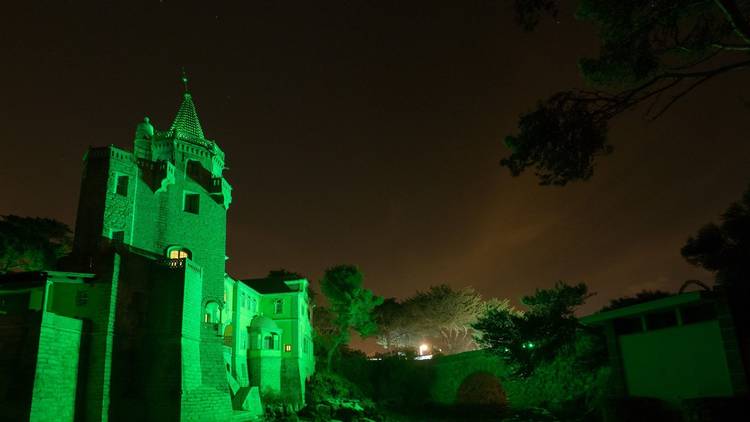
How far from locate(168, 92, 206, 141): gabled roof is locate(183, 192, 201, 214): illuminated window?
13.5 feet

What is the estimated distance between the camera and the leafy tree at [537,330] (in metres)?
24.5

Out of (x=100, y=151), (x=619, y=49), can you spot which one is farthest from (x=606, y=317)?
(x=100, y=151)

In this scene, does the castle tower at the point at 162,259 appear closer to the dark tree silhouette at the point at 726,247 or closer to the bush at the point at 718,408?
the bush at the point at 718,408

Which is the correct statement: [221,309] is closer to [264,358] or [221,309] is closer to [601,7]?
[264,358]

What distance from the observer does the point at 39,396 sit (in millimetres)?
20703

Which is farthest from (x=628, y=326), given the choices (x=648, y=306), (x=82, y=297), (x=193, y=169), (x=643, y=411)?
(x=193, y=169)

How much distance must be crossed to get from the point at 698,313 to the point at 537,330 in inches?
393

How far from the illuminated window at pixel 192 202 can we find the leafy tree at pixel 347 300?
849 inches

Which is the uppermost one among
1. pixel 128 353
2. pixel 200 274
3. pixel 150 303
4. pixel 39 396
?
pixel 200 274

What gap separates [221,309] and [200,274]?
4.70 meters

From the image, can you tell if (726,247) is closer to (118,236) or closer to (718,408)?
(718,408)

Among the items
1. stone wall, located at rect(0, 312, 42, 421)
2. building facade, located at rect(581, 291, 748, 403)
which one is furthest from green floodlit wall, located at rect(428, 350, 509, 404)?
stone wall, located at rect(0, 312, 42, 421)

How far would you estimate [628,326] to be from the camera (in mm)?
18125

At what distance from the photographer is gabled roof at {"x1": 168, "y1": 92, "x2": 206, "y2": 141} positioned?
34.3 m
